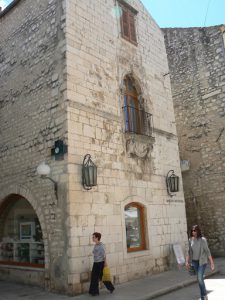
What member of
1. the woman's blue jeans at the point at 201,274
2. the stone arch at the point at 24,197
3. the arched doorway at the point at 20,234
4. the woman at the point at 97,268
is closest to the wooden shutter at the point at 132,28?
the stone arch at the point at 24,197

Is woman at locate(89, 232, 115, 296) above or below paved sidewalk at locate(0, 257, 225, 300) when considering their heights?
above

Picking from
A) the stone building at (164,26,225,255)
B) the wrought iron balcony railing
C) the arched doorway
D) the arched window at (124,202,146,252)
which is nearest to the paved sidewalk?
the arched doorway

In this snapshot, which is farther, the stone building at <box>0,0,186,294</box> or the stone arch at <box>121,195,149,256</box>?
the stone arch at <box>121,195,149,256</box>

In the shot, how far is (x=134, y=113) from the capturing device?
9.32 meters

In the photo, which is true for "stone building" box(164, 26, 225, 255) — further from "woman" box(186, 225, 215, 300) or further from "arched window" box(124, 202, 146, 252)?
"woman" box(186, 225, 215, 300)

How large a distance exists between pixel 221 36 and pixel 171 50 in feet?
7.68

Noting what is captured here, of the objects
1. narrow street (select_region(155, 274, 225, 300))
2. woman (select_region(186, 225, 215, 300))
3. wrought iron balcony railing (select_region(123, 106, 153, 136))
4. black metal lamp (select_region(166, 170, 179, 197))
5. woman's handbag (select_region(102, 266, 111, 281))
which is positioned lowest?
narrow street (select_region(155, 274, 225, 300))

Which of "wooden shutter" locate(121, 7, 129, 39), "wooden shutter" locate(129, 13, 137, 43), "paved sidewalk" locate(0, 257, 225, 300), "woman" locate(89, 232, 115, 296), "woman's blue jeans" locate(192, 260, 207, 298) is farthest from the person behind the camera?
"wooden shutter" locate(129, 13, 137, 43)

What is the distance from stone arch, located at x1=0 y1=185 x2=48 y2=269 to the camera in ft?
23.3

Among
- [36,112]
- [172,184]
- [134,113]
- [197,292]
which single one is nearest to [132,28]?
[134,113]

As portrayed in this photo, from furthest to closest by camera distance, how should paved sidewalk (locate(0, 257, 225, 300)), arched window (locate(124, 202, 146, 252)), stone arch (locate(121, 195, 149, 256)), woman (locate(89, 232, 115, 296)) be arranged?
arched window (locate(124, 202, 146, 252)) < stone arch (locate(121, 195, 149, 256)) < woman (locate(89, 232, 115, 296)) < paved sidewalk (locate(0, 257, 225, 300))

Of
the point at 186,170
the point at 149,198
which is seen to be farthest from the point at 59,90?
the point at 186,170

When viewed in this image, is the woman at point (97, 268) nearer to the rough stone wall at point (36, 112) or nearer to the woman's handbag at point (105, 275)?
the woman's handbag at point (105, 275)

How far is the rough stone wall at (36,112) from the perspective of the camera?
6.91 m
